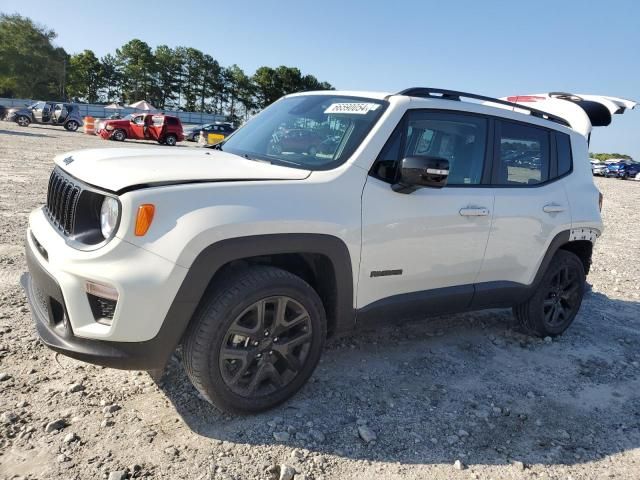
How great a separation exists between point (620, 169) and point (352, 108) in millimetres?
39133

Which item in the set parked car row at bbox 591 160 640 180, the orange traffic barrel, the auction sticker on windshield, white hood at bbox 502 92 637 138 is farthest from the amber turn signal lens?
parked car row at bbox 591 160 640 180

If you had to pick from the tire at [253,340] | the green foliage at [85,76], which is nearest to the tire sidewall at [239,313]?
the tire at [253,340]

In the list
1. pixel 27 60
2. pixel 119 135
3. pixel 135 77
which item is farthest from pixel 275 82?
pixel 119 135

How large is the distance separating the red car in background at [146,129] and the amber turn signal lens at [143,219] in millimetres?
26759

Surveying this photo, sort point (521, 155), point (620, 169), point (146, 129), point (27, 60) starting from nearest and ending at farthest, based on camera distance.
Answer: point (521, 155) → point (146, 129) → point (620, 169) → point (27, 60)

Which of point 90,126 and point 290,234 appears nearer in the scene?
point 290,234

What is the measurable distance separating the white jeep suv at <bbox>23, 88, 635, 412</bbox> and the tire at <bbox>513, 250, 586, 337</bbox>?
171 mm

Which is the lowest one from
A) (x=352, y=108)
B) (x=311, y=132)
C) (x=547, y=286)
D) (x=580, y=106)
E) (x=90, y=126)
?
(x=90, y=126)

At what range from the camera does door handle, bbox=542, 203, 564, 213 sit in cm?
400

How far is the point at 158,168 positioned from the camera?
2586 mm

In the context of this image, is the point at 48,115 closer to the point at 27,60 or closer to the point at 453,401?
the point at 453,401

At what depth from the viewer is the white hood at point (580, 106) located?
5098 millimetres

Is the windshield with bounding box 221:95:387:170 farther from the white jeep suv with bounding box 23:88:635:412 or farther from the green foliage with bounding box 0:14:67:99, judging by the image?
the green foliage with bounding box 0:14:67:99

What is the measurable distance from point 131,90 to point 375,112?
88358 millimetres
